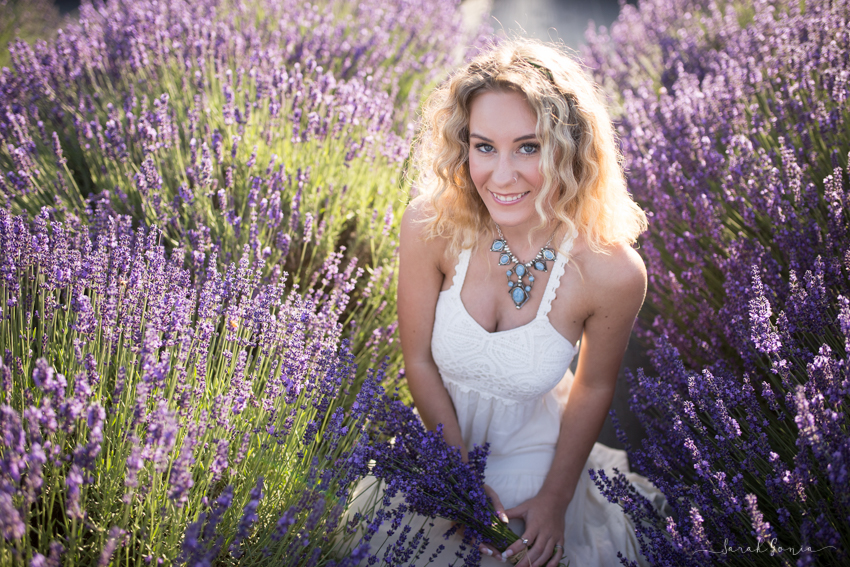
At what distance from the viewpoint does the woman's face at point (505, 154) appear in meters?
1.64

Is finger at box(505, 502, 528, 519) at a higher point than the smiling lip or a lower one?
lower

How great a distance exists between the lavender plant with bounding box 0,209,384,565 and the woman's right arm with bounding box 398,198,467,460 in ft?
1.28

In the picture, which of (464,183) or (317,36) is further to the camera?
(317,36)

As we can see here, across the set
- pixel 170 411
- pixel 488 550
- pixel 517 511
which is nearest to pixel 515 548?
pixel 488 550

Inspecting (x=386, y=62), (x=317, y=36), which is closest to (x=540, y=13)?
(x=386, y=62)

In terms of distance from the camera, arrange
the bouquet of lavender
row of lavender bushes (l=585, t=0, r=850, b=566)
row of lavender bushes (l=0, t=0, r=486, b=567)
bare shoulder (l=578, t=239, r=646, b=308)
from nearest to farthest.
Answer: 1. row of lavender bushes (l=0, t=0, r=486, b=567)
2. row of lavender bushes (l=585, t=0, r=850, b=566)
3. the bouquet of lavender
4. bare shoulder (l=578, t=239, r=646, b=308)

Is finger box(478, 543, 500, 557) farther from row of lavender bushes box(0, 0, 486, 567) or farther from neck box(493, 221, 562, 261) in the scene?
neck box(493, 221, 562, 261)

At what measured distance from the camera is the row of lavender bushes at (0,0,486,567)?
42.0 inches

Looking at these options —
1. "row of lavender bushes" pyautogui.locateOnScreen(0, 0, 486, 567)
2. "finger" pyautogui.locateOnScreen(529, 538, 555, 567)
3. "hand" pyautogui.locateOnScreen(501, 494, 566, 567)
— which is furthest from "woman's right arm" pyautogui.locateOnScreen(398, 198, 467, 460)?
"finger" pyautogui.locateOnScreen(529, 538, 555, 567)

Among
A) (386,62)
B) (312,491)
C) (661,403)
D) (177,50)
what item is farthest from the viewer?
(386,62)

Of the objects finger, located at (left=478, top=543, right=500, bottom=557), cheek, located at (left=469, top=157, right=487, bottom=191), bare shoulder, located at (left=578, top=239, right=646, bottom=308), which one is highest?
cheek, located at (left=469, top=157, right=487, bottom=191)

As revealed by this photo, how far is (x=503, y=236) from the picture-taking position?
1.89 m

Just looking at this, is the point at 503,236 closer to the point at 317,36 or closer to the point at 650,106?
the point at 650,106

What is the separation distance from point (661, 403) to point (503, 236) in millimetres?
718
